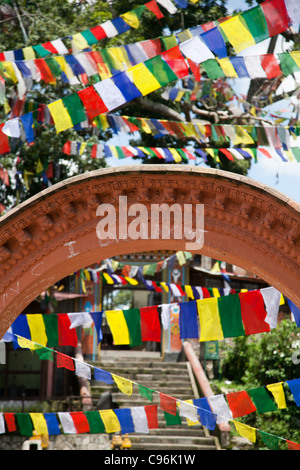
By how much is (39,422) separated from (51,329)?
147 cm

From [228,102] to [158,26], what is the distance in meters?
2.99

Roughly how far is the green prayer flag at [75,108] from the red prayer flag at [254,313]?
333 cm

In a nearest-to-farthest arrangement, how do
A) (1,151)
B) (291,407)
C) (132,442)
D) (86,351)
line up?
(1,151), (291,407), (132,442), (86,351)

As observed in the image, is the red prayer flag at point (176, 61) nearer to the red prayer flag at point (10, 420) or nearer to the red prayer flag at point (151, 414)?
the red prayer flag at point (151, 414)

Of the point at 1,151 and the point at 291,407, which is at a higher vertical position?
the point at 1,151

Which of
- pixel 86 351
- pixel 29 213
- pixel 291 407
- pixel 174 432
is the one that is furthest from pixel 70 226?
pixel 86 351

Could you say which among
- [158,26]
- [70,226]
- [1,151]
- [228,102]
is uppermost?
[158,26]

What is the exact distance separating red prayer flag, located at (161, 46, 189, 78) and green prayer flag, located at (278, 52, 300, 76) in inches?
49.0

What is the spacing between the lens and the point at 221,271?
18.8 metres

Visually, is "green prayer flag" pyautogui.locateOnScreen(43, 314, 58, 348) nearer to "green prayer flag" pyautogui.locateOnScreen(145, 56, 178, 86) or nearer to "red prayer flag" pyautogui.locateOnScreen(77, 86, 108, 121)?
"red prayer flag" pyautogui.locateOnScreen(77, 86, 108, 121)

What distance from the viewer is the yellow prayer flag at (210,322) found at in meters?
8.52

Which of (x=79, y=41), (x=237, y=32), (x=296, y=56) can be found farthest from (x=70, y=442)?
(x=237, y=32)

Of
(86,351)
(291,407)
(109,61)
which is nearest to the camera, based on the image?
(109,61)
